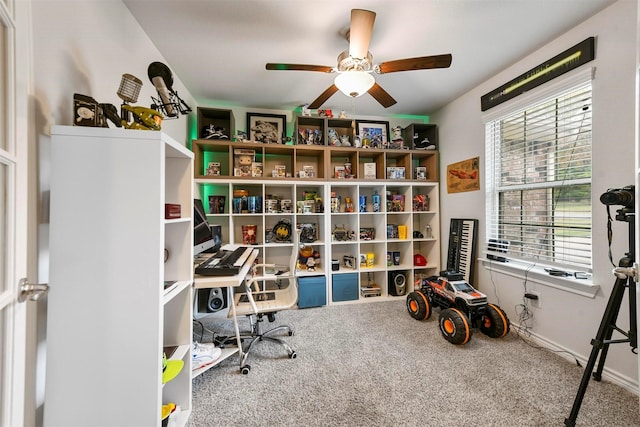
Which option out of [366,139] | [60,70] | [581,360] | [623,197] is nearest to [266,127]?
[366,139]

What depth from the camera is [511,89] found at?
Answer: 7.54 feet

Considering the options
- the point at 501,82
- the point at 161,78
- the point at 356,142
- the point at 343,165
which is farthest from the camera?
the point at 343,165

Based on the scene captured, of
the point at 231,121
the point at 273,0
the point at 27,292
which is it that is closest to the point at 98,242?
the point at 27,292

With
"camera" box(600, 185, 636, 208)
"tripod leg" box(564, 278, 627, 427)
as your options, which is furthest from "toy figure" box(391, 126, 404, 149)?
"tripod leg" box(564, 278, 627, 427)

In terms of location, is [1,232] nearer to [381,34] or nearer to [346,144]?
[381,34]

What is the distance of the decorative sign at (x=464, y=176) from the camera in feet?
9.00

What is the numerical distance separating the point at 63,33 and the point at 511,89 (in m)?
3.27

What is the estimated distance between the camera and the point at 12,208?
691 mm

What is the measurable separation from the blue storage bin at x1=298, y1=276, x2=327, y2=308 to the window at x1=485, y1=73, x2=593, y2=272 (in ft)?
6.56

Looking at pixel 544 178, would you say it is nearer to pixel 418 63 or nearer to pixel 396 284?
pixel 418 63

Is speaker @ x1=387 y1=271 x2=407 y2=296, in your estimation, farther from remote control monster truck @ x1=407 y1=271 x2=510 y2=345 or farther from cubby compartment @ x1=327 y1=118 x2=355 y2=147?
cubby compartment @ x1=327 y1=118 x2=355 y2=147

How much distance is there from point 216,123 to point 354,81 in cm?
203

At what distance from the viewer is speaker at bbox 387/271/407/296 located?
3250mm

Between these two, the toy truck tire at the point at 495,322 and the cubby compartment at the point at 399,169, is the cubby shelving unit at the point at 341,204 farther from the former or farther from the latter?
the toy truck tire at the point at 495,322
